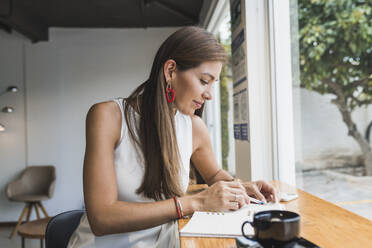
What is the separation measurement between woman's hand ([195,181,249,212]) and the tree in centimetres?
61

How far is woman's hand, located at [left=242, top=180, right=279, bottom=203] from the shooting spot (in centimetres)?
119

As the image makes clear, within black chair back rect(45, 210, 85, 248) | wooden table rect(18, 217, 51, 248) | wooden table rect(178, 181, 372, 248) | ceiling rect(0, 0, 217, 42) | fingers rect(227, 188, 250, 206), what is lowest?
wooden table rect(18, 217, 51, 248)

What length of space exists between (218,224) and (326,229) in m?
0.31

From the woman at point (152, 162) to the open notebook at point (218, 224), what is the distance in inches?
1.1

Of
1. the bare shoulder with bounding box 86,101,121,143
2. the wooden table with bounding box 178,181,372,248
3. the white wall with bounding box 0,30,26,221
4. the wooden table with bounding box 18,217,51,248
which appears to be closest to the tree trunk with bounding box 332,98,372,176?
the wooden table with bounding box 178,181,372,248

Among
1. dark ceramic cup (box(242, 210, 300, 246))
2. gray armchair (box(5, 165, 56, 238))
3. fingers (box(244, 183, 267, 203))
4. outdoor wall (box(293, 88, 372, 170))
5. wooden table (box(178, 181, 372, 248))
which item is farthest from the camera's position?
gray armchair (box(5, 165, 56, 238))

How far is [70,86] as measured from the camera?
204 inches

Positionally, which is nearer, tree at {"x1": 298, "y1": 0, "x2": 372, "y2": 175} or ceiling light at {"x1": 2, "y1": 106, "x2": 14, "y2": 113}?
tree at {"x1": 298, "y1": 0, "x2": 372, "y2": 175}

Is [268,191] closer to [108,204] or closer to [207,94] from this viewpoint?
[207,94]

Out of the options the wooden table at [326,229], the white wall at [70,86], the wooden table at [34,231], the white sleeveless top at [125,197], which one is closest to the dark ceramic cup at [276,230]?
the wooden table at [326,229]

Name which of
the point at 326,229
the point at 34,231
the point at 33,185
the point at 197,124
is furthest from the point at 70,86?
the point at 326,229

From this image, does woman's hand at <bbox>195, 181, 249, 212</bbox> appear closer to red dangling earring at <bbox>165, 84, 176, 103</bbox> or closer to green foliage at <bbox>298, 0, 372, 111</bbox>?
red dangling earring at <bbox>165, 84, 176, 103</bbox>

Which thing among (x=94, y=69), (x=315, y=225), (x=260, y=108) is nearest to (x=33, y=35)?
(x=94, y=69)

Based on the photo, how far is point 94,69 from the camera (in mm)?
5238
